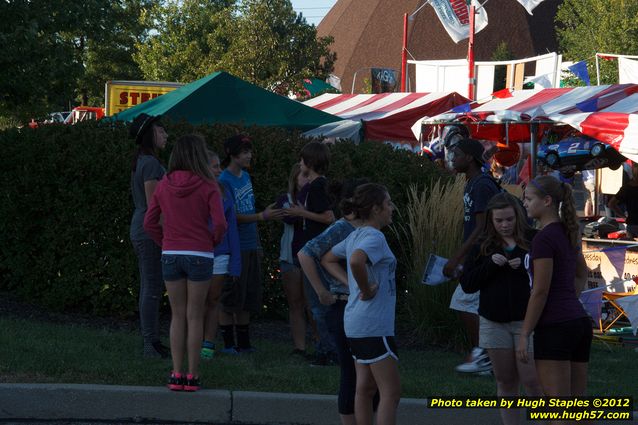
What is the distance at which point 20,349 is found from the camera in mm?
7391

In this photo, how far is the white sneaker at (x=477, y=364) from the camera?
25.2 ft

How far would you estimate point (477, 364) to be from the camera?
7695 mm

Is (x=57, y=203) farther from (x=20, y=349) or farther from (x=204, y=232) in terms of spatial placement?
(x=204, y=232)

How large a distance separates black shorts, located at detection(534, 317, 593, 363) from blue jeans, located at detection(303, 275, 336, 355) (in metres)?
2.45

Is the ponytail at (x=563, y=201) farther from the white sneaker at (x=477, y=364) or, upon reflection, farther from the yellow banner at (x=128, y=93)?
the yellow banner at (x=128, y=93)

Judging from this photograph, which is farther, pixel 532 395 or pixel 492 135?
pixel 492 135

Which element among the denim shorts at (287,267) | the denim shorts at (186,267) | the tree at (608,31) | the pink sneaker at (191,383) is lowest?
the pink sneaker at (191,383)

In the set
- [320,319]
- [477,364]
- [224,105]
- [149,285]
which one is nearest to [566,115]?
[224,105]

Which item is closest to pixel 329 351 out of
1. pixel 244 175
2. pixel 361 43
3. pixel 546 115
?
pixel 244 175

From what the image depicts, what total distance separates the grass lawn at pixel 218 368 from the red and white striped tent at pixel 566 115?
5.57 meters

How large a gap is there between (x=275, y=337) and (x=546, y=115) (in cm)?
777

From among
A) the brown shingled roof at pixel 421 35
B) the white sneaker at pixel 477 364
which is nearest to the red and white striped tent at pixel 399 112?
the white sneaker at pixel 477 364

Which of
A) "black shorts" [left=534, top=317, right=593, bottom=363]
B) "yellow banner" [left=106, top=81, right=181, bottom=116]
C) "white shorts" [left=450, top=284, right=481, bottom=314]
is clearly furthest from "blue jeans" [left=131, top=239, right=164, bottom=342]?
"yellow banner" [left=106, top=81, right=181, bottom=116]

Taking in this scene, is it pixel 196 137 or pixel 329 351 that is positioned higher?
pixel 196 137
